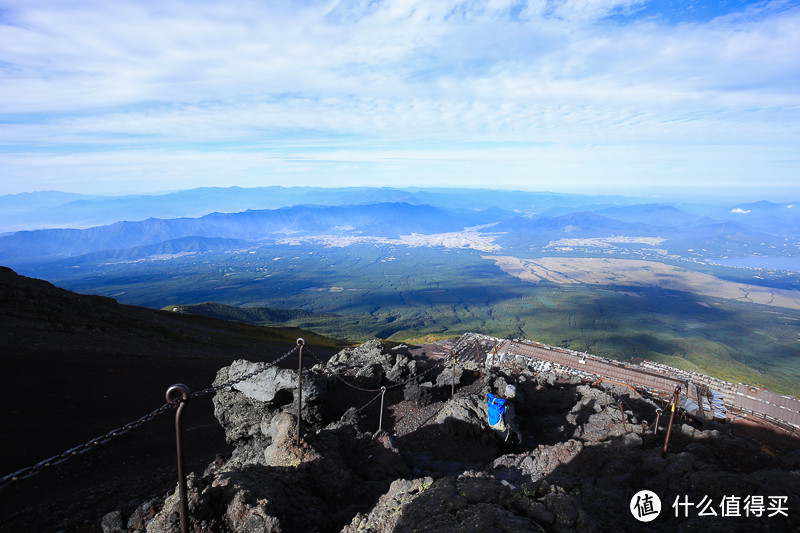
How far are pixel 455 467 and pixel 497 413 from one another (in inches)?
97.6

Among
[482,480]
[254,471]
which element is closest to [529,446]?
[482,480]

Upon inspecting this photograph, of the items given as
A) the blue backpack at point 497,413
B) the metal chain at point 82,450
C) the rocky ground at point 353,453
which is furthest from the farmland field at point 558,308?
the metal chain at point 82,450

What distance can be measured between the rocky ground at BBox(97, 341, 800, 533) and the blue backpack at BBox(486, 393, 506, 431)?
1.28 feet

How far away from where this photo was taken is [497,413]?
1265 centimetres

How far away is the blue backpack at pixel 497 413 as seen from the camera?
1259 centimetres

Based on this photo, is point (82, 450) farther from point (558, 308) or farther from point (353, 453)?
point (558, 308)

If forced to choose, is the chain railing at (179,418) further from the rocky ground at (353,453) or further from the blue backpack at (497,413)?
the blue backpack at (497,413)

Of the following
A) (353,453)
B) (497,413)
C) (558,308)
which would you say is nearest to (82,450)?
(353,453)

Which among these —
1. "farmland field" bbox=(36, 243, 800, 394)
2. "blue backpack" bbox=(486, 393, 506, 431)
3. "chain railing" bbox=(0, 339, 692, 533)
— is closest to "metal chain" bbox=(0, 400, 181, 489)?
"chain railing" bbox=(0, 339, 692, 533)

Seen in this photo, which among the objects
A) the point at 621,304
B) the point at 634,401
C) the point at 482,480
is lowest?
the point at 621,304

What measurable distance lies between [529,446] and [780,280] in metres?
269

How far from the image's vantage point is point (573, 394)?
17.0m

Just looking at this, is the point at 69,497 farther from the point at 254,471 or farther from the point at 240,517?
the point at 240,517

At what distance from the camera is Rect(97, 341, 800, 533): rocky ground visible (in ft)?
20.7
